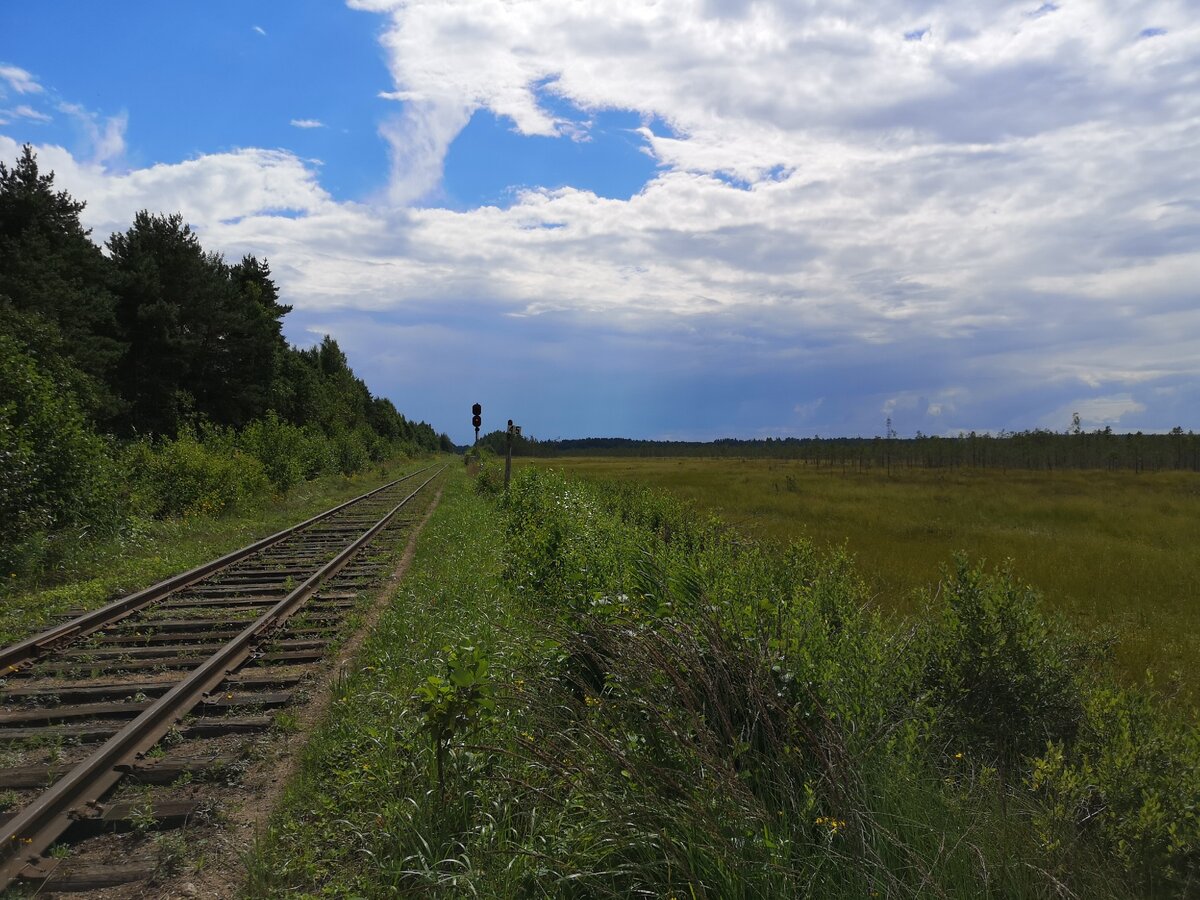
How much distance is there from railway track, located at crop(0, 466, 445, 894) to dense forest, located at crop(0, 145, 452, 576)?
13.1 feet

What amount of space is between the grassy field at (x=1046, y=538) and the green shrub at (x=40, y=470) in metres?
11.2

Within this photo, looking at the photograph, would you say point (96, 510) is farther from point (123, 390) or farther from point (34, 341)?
point (123, 390)

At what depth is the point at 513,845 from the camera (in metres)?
3.25

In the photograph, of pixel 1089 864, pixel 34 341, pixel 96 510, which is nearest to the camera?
pixel 1089 864

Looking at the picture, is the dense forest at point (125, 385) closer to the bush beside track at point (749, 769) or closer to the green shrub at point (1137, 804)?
the bush beside track at point (749, 769)

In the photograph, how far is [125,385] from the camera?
3034 centimetres

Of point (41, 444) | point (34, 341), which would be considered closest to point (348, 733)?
point (41, 444)

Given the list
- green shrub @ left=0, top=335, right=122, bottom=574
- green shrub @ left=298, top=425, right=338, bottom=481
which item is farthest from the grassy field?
green shrub @ left=298, top=425, right=338, bottom=481

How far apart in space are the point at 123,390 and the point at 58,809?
31.7 m

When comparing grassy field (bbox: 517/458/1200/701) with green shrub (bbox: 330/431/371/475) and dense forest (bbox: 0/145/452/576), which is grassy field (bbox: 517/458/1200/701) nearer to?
dense forest (bbox: 0/145/452/576)

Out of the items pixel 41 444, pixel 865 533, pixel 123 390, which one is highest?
pixel 123 390

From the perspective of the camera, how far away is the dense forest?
11.8 m

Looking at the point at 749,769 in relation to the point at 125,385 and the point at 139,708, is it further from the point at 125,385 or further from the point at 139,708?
the point at 125,385

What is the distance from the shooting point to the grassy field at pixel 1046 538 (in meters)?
10.9
